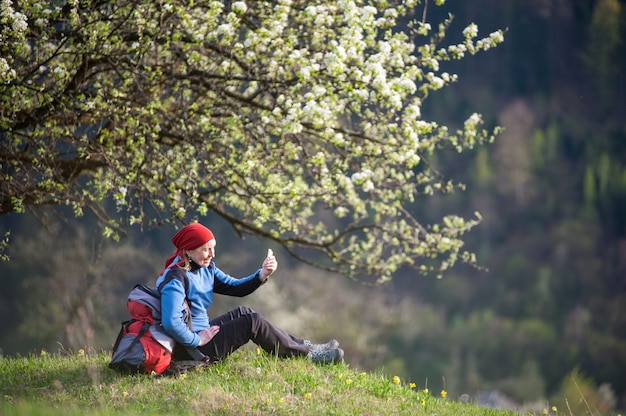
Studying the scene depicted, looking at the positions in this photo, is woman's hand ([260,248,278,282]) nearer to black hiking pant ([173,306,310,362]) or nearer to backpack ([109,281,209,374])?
black hiking pant ([173,306,310,362])

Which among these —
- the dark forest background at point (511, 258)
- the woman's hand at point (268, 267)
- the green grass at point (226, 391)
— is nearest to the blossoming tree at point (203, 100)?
the woman's hand at point (268, 267)

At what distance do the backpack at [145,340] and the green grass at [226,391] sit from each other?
13cm

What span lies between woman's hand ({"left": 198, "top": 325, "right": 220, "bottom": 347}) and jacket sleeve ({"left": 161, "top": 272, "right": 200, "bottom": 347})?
11.3 inches

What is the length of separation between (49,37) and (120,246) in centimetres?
3237

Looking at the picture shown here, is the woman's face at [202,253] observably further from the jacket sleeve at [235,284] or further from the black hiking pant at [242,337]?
the black hiking pant at [242,337]

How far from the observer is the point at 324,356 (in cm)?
859

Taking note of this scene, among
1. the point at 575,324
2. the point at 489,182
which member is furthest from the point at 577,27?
the point at 575,324

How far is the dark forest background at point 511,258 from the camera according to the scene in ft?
163

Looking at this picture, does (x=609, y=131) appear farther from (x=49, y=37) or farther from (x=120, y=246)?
(x=49, y=37)

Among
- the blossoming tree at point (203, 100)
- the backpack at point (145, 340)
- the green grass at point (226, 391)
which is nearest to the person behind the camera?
the green grass at point (226, 391)

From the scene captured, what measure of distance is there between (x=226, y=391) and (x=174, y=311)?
0.93 metres

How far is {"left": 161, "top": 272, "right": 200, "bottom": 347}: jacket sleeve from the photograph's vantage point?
768cm

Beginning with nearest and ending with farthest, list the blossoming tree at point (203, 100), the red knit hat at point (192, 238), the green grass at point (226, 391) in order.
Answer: the green grass at point (226, 391), the red knit hat at point (192, 238), the blossoming tree at point (203, 100)

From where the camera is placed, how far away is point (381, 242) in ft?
46.6
